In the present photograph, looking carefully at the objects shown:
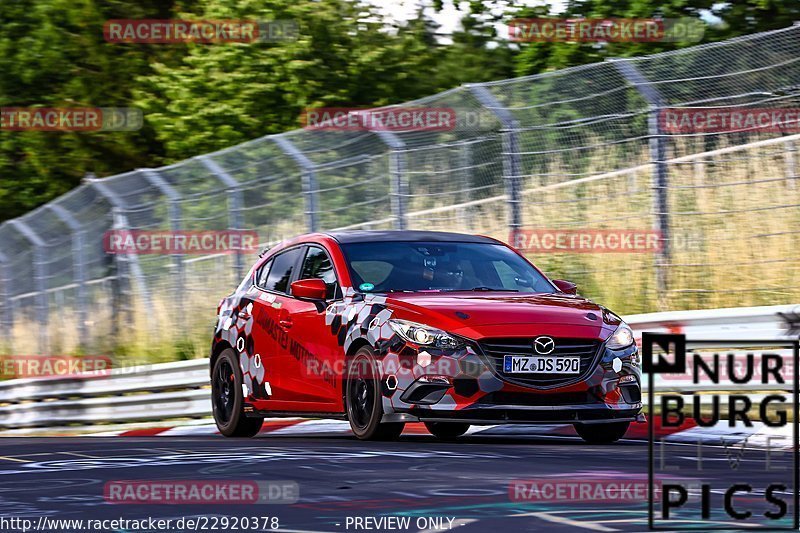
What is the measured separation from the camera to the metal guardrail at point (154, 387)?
11.5 metres

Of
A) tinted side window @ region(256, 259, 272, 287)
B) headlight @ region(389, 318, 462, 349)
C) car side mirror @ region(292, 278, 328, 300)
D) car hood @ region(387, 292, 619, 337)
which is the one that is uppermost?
tinted side window @ region(256, 259, 272, 287)

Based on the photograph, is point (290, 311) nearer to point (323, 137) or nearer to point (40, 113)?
point (323, 137)

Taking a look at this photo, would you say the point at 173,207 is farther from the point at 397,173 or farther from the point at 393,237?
the point at 393,237

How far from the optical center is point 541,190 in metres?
14.9

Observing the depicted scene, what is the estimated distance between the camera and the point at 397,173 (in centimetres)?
1589

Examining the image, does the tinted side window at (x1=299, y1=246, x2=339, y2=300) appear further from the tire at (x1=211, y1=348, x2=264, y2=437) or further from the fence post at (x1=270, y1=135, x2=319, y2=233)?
the fence post at (x1=270, y1=135, x2=319, y2=233)

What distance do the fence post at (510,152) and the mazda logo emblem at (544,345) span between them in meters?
4.88

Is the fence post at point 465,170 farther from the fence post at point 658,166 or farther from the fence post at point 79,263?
the fence post at point 79,263

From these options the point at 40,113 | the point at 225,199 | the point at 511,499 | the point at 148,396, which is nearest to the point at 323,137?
the point at 225,199

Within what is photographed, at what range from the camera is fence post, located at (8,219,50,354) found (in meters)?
23.0

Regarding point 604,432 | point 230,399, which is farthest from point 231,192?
point 604,432

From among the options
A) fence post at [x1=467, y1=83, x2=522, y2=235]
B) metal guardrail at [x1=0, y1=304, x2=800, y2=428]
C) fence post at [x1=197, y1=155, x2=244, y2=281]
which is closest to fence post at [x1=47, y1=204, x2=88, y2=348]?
metal guardrail at [x1=0, y1=304, x2=800, y2=428]

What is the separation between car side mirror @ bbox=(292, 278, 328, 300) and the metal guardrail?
105 inches

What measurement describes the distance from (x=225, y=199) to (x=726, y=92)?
6.79m
